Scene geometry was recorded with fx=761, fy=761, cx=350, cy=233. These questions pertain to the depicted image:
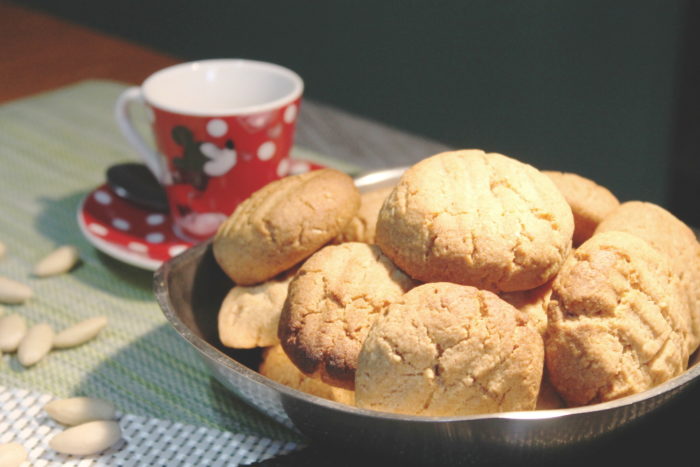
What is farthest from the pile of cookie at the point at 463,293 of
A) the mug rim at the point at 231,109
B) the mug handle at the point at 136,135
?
the mug handle at the point at 136,135

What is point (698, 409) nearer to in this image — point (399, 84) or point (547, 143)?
point (547, 143)

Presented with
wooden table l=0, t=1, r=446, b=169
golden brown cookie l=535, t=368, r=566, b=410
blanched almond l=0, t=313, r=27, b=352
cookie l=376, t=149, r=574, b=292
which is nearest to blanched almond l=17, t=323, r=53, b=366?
blanched almond l=0, t=313, r=27, b=352

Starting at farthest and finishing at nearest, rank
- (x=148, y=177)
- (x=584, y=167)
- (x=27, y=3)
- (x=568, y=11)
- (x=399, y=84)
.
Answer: (x=27, y=3) → (x=399, y=84) → (x=584, y=167) → (x=568, y=11) → (x=148, y=177)

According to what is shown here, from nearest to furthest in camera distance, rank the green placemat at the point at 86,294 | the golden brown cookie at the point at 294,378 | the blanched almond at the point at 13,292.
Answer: the golden brown cookie at the point at 294,378
the green placemat at the point at 86,294
the blanched almond at the point at 13,292

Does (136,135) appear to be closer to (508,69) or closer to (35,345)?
(35,345)

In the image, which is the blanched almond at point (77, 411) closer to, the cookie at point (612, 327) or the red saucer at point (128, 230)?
the red saucer at point (128, 230)

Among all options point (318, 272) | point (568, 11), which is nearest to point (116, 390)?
point (318, 272)

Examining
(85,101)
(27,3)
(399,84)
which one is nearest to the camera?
(85,101)
